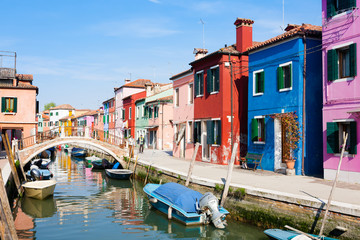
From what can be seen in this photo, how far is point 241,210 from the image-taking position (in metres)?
11.4

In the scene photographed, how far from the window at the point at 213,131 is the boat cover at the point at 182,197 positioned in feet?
25.4

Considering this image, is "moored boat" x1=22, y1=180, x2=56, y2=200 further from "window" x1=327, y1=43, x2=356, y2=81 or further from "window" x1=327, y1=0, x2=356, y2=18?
"window" x1=327, y1=0, x2=356, y2=18

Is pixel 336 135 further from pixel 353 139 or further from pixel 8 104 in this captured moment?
pixel 8 104

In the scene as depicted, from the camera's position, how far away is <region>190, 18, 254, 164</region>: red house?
19469 millimetres

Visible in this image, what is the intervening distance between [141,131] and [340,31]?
28840 millimetres

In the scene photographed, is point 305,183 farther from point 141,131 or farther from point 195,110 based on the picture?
point 141,131

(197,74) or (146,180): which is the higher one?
(197,74)

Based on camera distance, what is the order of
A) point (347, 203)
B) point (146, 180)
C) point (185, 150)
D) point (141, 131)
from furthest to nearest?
point (141, 131) → point (185, 150) → point (146, 180) → point (347, 203)

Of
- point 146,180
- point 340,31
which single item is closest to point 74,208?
point 146,180

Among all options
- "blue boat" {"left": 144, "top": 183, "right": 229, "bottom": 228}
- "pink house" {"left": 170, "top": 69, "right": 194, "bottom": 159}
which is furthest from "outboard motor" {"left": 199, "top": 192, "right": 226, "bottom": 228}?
"pink house" {"left": 170, "top": 69, "right": 194, "bottom": 159}

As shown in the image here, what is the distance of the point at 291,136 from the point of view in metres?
15.1

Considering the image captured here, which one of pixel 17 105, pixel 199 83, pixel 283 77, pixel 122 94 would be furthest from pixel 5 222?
pixel 122 94

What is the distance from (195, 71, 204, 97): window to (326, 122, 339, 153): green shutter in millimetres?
9888

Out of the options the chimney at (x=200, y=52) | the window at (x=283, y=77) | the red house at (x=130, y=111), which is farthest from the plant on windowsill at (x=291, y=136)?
the red house at (x=130, y=111)
